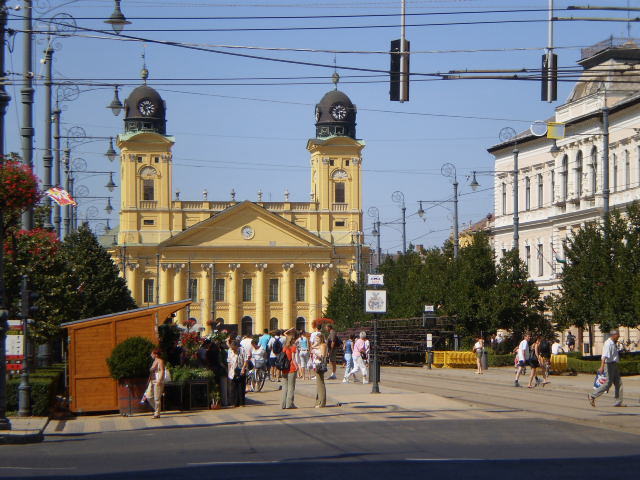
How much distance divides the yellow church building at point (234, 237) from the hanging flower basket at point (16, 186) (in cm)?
10386

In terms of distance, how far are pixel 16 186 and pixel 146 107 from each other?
107862 millimetres

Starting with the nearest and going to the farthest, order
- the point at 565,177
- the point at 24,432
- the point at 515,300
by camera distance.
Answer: the point at 24,432
the point at 515,300
the point at 565,177

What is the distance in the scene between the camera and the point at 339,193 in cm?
13275

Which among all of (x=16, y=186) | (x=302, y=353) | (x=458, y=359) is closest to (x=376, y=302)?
(x=16, y=186)

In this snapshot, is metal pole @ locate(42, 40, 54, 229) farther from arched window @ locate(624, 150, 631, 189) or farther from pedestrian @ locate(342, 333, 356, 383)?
arched window @ locate(624, 150, 631, 189)

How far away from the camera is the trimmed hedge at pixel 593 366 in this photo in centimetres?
4206

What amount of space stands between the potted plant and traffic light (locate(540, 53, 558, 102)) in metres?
10.1

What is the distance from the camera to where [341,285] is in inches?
3738

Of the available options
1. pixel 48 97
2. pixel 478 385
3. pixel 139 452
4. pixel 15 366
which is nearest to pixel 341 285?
pixel 478 385

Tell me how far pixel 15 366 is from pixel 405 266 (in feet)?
168

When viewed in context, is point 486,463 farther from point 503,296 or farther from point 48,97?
point 503,296

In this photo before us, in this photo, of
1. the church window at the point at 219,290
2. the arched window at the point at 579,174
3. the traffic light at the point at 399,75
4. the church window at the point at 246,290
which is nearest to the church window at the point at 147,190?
the church window at the point at 219,290

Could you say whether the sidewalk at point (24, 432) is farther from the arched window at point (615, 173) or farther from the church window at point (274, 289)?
the church window at point (274, 289)

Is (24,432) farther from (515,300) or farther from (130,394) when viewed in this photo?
(515,300)
